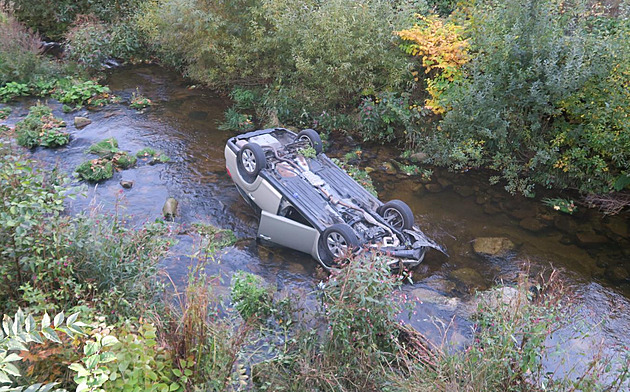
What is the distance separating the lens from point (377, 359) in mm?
4301

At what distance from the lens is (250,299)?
548 centimetres

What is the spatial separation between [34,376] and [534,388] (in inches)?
150

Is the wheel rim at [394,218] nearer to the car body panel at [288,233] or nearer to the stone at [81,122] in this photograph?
the car body panel at [288,233]

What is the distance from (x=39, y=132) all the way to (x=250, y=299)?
734cm

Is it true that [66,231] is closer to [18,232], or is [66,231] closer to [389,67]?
[18,232]

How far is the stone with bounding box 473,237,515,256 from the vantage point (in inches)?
295

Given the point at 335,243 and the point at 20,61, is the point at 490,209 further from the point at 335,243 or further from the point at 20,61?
the point at 20,61

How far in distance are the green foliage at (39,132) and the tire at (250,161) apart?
15.7 ft

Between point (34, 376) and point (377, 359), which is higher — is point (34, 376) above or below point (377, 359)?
above

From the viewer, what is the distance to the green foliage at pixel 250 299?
538cm

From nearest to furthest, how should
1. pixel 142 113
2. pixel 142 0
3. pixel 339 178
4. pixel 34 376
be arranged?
pixel 34 376 < pixel 339 178 < pixel 142 113 < pixel 142 0

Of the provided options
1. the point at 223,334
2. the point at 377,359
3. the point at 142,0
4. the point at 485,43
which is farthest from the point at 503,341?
the point at 142,0

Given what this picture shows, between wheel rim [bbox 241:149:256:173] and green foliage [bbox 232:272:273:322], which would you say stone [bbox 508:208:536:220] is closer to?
wheel rim [bbox 241:149:256:173]

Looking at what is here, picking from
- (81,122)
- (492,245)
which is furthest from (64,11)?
(492,245)
